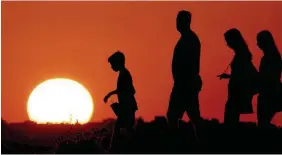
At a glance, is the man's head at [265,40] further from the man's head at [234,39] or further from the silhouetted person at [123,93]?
the silhouetted person at [123,93]

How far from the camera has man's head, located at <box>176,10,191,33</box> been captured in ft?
56.4

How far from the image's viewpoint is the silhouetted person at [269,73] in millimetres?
18078

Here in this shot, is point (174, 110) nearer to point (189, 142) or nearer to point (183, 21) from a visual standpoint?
point (189, 142)

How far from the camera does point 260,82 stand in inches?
704

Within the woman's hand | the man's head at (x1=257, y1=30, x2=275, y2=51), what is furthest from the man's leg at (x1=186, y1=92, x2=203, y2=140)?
the man's head at (x1=257, y1=30, x2=275, y2=51)

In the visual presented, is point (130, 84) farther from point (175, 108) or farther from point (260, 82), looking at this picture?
point (260, 82)

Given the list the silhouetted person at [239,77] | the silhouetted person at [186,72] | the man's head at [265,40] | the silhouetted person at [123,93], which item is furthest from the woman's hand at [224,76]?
the silhouetted person at [123,93]

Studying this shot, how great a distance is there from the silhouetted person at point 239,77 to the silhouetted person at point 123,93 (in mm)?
1951

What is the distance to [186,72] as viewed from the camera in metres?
17.2

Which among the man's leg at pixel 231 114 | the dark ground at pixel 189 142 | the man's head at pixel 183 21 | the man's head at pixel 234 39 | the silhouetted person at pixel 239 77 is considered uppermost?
the man's head at pixel 183 21

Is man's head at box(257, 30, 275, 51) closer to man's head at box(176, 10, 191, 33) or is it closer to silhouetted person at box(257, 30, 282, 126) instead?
silhouetted person at box(257, 30, 282, 126)

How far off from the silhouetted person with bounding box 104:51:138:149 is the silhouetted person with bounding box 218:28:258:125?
6.40ft

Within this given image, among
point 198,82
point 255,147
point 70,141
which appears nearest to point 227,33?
point 198,82

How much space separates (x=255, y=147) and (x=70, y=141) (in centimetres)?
387
